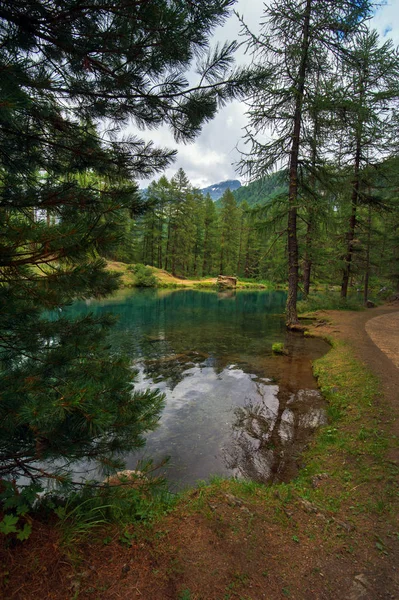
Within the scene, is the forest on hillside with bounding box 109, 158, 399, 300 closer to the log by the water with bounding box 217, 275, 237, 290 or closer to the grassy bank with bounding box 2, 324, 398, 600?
the grassy bank with bounding box 2, 324, 398, 600

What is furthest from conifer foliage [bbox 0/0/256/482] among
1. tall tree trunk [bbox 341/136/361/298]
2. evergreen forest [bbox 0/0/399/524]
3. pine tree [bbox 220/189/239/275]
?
pine tree [bbox 220/189/239/275]

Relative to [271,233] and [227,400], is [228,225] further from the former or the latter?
[227,400]

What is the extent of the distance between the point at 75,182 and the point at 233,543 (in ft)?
11.4

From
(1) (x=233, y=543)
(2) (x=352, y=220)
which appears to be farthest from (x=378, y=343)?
(2) (x=352, y=220)

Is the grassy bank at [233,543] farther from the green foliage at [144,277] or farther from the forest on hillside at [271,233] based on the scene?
the green foliage at [144,277]

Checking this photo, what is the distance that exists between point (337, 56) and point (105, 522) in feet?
52.1

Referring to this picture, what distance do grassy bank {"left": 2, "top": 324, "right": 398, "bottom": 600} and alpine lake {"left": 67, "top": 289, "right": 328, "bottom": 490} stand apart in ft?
2.35

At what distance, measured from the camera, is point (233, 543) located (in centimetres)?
232

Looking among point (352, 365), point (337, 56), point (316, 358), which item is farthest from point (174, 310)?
point (337, 56)

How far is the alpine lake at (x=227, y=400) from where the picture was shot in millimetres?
4098

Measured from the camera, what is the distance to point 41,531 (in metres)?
1.94

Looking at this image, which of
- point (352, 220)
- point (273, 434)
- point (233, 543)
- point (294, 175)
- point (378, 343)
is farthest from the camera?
point (352, 220)

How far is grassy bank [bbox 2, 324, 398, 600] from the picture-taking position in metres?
1.80

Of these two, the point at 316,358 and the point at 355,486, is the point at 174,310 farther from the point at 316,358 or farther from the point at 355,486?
the point at 355,486
